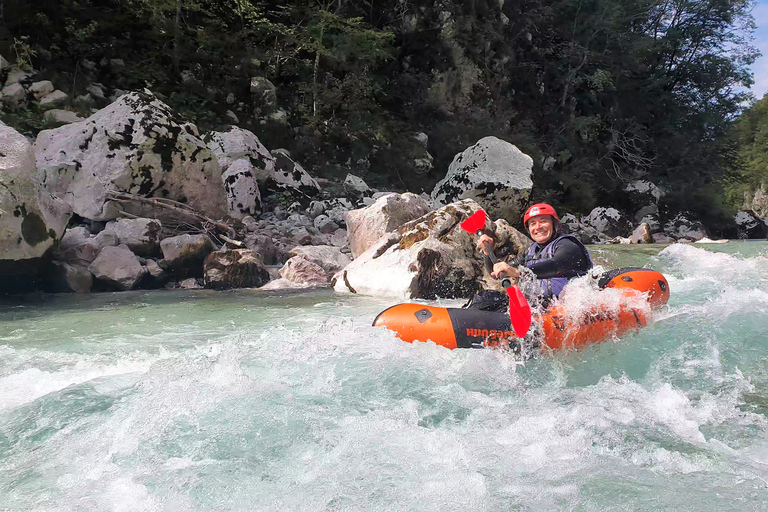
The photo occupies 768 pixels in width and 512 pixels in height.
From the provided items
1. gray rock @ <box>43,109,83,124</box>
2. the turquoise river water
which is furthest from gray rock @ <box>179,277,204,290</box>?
gray rock @ <box>43,109,83,124</box>

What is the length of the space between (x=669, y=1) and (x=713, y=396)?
74.0 feet

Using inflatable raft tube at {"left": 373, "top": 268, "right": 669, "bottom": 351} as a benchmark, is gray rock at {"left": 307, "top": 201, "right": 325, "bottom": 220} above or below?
above

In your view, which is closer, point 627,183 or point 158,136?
point 158,136

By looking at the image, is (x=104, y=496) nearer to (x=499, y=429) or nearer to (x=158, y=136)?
(x=499, y=429)

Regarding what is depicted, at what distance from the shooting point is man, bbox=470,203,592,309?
13.1 feet

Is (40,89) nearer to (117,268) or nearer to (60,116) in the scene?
(60,116)

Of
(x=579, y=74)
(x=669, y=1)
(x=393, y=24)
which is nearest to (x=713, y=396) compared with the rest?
(x=393, y=24)

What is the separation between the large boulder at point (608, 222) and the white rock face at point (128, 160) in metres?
11.6

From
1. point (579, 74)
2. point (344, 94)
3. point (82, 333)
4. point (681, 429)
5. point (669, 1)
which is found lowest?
point (681, 429)

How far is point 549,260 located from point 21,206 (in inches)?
205

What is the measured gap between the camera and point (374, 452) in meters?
2.28

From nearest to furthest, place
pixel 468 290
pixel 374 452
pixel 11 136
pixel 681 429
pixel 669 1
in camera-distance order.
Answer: pixel 374 452 < pixel 681 429 < pixel 11 136 < pixel 468 290 < pixel 669 1

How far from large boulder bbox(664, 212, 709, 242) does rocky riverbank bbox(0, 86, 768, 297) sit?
12014 mm

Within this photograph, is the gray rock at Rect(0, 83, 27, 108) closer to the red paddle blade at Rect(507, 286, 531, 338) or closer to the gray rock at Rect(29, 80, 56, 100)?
the gray rock at Rect(29, 80, 56, 100)
